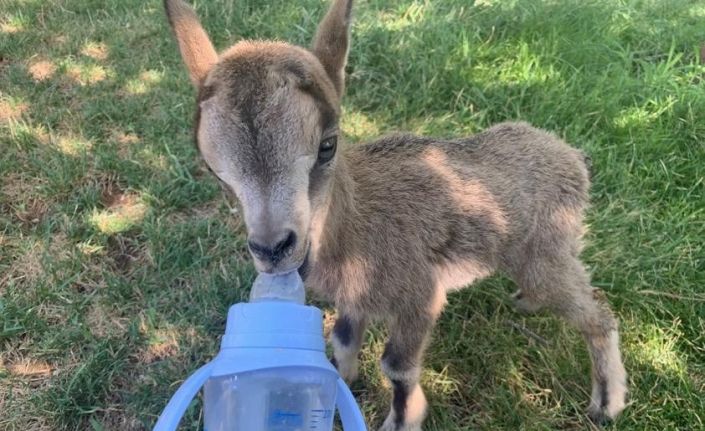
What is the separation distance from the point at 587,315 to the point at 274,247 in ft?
6.25

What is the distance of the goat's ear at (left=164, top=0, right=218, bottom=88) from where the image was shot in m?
3.07

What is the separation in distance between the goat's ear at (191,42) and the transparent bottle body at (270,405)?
4.55 feet

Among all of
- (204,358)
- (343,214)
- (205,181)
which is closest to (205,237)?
(205,181)

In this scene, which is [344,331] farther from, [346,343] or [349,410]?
[349,410]

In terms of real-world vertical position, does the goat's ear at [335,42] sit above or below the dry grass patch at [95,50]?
above

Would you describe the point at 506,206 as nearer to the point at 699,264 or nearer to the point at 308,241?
the point at 308,241

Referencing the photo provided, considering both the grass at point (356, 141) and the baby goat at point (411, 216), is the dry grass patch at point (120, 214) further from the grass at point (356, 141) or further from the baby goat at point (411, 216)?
the baby goat at point (411, 216)

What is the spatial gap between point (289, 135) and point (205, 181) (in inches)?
97.7

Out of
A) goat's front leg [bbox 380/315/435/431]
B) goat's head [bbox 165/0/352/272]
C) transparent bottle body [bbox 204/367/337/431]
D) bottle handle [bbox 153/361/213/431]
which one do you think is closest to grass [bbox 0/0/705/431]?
goat's front leg [bbox 380/315/435/431]

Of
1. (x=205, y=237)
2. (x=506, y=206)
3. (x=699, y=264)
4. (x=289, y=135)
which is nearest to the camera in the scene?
(x=289, y=135)

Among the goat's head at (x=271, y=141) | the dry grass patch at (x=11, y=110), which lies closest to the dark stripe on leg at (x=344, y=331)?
the goat's head at (x=271, y=141)

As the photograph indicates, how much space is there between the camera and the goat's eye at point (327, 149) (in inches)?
104

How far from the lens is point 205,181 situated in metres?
4.75

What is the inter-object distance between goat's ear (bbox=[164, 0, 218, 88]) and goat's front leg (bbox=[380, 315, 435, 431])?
1.48 metres
